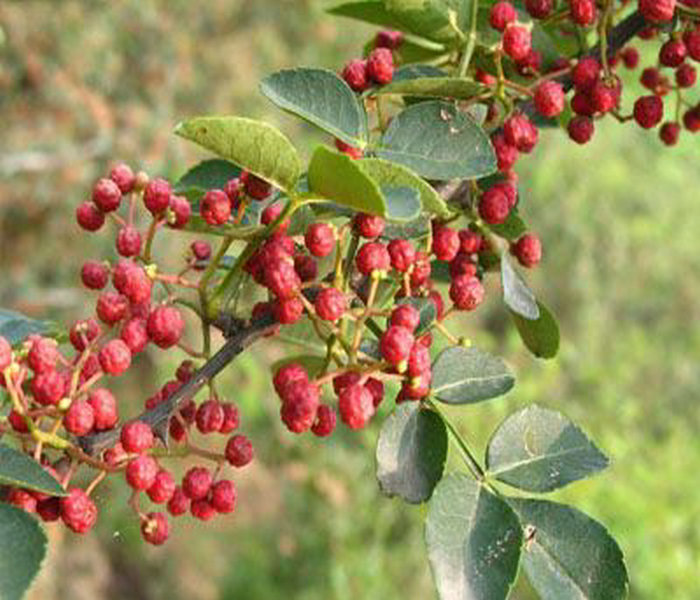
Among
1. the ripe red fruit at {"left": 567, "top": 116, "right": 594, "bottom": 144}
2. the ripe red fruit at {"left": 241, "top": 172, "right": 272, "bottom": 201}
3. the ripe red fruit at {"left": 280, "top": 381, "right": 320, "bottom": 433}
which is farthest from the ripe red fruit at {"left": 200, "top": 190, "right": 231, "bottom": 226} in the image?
the ripe red fruit at {"left": 567, "top": 116, "right": 594, "bottom": 144}

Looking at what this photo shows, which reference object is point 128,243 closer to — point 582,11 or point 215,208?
point 215,208

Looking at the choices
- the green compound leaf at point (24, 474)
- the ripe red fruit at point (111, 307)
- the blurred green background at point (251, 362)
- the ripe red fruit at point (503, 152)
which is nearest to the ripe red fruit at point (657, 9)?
the ripe red fruit at point (503, 152)

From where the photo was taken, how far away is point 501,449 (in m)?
0.82

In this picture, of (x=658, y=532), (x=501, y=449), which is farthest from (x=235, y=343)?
(x=658, y=532)

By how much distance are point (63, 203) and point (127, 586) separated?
2212 millimetres

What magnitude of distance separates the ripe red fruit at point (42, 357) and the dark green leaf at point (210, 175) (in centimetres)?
20

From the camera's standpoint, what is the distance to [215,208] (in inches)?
28.9

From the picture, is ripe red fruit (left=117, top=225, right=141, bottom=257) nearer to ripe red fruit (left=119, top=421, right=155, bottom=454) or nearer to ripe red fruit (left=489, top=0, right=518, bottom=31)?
ripe red fruit (left=119, top=421, right=155, bottom=454)

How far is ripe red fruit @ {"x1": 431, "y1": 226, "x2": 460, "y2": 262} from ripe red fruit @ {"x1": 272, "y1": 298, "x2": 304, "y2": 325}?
0.46 ft

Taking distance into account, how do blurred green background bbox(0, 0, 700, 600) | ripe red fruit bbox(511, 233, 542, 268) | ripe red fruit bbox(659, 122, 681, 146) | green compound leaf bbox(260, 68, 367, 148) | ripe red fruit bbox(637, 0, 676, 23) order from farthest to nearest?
blurred green background bbox(0, 0, 700, 600), ripe red fruit bbox(659, 122, 681, 146), ripe red fruit bbox(511, 233, 542, 268), ripe red fruit bbox(637, 0, 676, 23), green compound leaf bbox(260, 68, 367, 148)

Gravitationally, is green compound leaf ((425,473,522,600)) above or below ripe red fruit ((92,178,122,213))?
below

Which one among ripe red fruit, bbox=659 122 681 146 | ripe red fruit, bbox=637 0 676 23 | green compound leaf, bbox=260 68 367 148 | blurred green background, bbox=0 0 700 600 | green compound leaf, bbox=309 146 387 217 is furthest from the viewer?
blurred green background, bbox=0 0 700 600

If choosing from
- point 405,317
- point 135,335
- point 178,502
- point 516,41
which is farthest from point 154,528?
point 516,41

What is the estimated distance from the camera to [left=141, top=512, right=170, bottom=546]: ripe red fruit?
2.58ft
